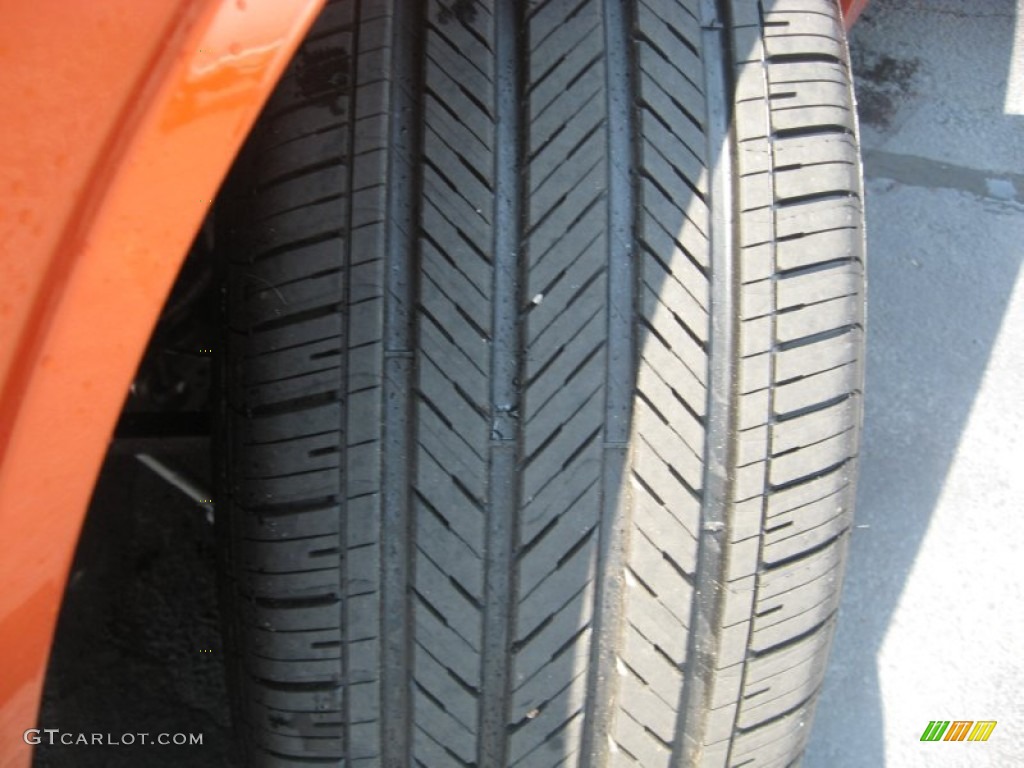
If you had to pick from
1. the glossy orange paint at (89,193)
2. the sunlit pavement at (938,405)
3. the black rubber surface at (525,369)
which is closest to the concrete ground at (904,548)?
the sunlit pavement at (938,405)

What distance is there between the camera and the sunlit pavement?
1.54 meters

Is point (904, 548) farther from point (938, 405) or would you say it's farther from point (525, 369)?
point (525, 369)

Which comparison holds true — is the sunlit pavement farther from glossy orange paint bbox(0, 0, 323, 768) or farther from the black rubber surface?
glossy orange paint bbox(0, 0, 323, 768)

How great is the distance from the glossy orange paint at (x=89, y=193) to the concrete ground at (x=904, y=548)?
95 centimetres

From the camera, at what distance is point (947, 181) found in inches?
87.6

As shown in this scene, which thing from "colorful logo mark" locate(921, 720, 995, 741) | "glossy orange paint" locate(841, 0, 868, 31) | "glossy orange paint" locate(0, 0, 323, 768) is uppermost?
"glossy orange paint" locate(841, 0, 868, 31)

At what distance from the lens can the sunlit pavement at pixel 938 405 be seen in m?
1.54

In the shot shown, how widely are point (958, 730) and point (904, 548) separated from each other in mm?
305

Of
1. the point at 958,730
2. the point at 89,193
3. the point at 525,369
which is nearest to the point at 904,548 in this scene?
the point at 958,730

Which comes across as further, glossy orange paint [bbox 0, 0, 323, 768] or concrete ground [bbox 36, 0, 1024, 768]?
concrete ground [bbox 36, 0, 1024, 768]

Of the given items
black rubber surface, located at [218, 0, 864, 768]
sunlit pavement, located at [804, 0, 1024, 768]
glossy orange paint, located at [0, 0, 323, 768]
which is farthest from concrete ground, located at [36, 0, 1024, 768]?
glossy orange paint, located at [0, 0, 323, 768]

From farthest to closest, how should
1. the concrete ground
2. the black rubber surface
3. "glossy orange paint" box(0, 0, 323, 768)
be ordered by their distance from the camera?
the concrete ground
the black rubber surface
"glossy orange paint" box(0, 0, 323, 768)

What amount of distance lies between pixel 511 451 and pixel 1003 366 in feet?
4.48

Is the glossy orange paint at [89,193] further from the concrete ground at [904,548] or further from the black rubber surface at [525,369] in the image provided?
the concrete ground at [904,548]
